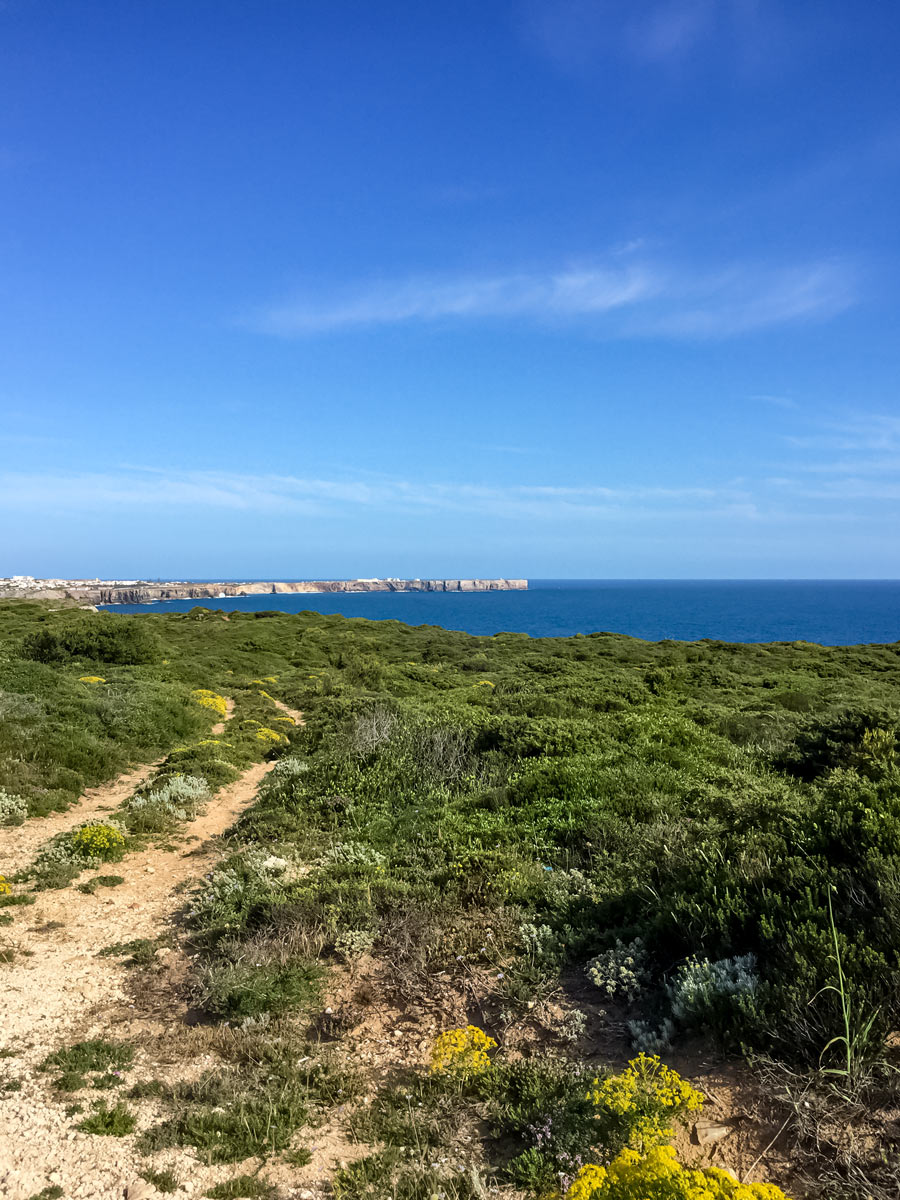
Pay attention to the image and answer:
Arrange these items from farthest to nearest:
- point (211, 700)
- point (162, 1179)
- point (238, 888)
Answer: point (211, 700) → point (238, 888) → point (162, 1179)

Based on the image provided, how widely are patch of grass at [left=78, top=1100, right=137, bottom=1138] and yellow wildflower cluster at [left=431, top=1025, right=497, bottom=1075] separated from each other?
84.7 inches

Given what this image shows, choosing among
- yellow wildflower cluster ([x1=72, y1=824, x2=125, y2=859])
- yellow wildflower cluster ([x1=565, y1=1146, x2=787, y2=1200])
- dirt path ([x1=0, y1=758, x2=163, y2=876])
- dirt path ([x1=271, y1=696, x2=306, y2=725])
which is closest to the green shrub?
dirt path ([x1=271, y1=696, x2=306, y2=725])

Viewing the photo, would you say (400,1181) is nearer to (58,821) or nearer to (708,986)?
(708,986)

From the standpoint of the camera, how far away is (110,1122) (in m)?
4.65

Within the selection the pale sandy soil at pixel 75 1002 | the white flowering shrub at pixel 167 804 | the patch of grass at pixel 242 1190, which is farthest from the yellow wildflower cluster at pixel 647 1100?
the white flowering shrub at pixel 167 804

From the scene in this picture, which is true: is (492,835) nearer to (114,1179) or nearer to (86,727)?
(114,1179)

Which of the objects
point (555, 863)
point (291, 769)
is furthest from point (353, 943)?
point (291, 769)

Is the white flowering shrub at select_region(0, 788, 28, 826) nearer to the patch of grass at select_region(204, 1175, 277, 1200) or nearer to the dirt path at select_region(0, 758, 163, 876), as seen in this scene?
the dirt path at select_region(0, 758, 163, 876)

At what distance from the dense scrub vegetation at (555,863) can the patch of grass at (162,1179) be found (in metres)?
1.07

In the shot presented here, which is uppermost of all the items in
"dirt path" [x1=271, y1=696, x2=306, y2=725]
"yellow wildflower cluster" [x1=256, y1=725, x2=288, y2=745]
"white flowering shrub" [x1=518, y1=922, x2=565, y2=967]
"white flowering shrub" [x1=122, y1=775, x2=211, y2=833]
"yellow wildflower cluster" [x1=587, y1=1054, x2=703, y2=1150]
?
"yellow wildflower cluster" [x1=587, y1=1054, x2=703, y2=1150]

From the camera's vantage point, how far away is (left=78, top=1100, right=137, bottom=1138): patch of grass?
4.57m

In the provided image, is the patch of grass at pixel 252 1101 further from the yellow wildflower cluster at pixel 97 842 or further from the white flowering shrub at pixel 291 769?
the white flowering shrub at pixel 291 769

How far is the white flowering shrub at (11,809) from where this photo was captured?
11677 mm

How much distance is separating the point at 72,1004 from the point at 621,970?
5.21 m
